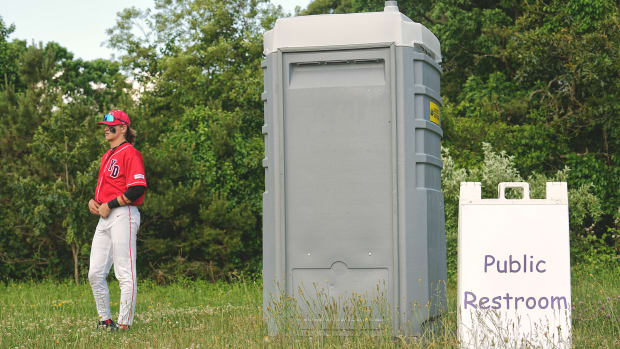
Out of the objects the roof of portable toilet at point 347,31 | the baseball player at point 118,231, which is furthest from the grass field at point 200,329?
the roof of portable toilet at point 347,31

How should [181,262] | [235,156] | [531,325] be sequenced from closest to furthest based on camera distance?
[531,325], [181,262], [235,156]

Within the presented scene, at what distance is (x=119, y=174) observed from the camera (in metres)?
6.67

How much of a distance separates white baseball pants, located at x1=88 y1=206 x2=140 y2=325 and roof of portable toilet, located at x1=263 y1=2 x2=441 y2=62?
2197 mm

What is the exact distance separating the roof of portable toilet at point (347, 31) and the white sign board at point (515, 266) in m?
1.33

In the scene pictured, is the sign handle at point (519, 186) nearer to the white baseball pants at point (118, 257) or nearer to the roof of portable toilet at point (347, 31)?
the roof of portable toilet at point (347, 31)

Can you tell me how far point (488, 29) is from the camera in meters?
18.5

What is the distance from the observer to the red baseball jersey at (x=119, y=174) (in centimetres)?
665

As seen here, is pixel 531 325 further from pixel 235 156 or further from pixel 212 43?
pixel 212 43

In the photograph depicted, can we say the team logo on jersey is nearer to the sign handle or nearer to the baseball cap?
the baseball cap

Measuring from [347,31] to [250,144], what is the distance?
10.8 metres

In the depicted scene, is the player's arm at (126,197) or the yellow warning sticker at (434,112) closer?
the yellow warning sticker at (434,112)

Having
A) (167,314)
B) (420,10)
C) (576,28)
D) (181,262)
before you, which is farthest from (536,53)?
(167,314)

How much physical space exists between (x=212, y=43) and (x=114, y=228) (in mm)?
19496

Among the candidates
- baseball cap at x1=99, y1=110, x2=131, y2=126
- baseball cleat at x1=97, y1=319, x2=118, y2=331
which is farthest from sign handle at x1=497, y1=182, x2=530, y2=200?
baseball cap at x1=99, y1=110, x2=131, y2=126
